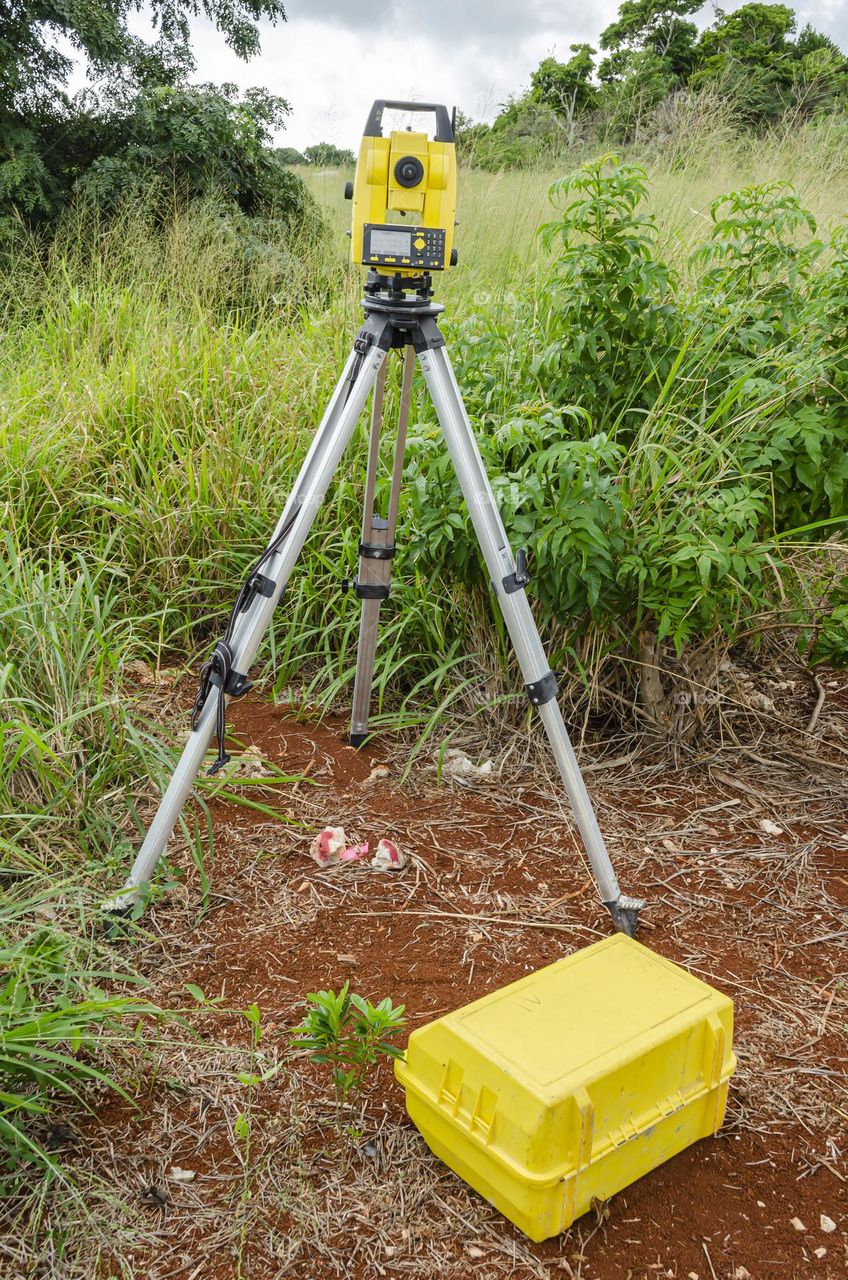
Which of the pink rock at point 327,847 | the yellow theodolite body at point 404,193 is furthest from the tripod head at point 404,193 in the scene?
the pink rock at point 327,847

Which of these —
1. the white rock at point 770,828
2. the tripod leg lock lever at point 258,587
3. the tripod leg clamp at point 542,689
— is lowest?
the white rock at point 770,828

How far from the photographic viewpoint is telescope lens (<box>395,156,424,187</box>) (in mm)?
2045

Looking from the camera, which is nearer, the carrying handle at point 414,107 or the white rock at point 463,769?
the carrying handle at point 414,107

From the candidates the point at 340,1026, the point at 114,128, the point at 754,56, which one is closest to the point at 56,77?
the point at 114,128

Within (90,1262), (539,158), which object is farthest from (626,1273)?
(539,158)

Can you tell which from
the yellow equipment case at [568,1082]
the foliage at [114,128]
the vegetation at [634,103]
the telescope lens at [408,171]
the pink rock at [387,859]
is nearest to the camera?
the yellow equipment case at [568,1082]

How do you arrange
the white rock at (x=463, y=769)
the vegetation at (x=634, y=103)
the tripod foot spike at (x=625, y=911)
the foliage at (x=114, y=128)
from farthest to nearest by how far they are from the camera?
the foliage at (x=114, y=128)
the vegetation at (x=634, y=103)
the white rock at (x=463, y=769)
the tripod foot spike at (x=625, y=911)

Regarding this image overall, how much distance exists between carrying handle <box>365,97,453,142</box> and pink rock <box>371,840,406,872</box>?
166 centimetres

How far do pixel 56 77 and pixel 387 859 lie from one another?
7.69m

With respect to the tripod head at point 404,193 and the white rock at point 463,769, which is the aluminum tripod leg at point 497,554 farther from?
the white rock at point 463,769

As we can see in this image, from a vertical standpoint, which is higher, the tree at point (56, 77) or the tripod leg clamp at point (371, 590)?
the tree at point (56, 77)

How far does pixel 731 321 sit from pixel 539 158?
3386 mm

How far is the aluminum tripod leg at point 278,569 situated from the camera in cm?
214

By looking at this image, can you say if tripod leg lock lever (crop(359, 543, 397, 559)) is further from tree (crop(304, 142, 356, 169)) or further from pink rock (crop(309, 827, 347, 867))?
tree (crop(304, 142, 356, 169))
